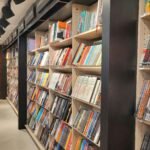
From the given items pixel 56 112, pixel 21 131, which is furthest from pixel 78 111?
pixel 21 131

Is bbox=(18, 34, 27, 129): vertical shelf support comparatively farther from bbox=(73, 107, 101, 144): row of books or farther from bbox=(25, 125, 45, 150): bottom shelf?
bbox=(73, 107, 101, 144): row of books

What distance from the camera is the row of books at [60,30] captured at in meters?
2.95

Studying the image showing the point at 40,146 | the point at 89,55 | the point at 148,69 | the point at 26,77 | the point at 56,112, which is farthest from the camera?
the point at 26,77

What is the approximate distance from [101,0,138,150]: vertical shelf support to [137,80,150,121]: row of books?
0.22 feet

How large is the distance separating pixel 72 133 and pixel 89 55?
3.17 ft

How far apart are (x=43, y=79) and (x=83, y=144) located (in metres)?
1.87

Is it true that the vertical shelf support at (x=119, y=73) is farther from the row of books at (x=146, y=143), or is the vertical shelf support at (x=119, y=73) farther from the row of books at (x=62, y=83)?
the row of books at (x=62, y=83)

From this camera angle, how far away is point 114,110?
1.66 m

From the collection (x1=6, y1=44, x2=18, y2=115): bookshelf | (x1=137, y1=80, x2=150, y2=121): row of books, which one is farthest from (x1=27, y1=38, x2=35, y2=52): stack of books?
(x1=137, y1=80, x2=150, y2=121): row of books

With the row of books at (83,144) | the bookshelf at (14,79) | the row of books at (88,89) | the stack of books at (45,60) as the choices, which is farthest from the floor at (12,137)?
the row of books at (88,89)

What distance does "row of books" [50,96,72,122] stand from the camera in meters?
2.96

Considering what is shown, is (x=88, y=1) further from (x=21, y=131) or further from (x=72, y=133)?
(x=21, y=131)

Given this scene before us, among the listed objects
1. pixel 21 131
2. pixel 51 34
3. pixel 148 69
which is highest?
pixel 51 34

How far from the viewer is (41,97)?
4.22m
